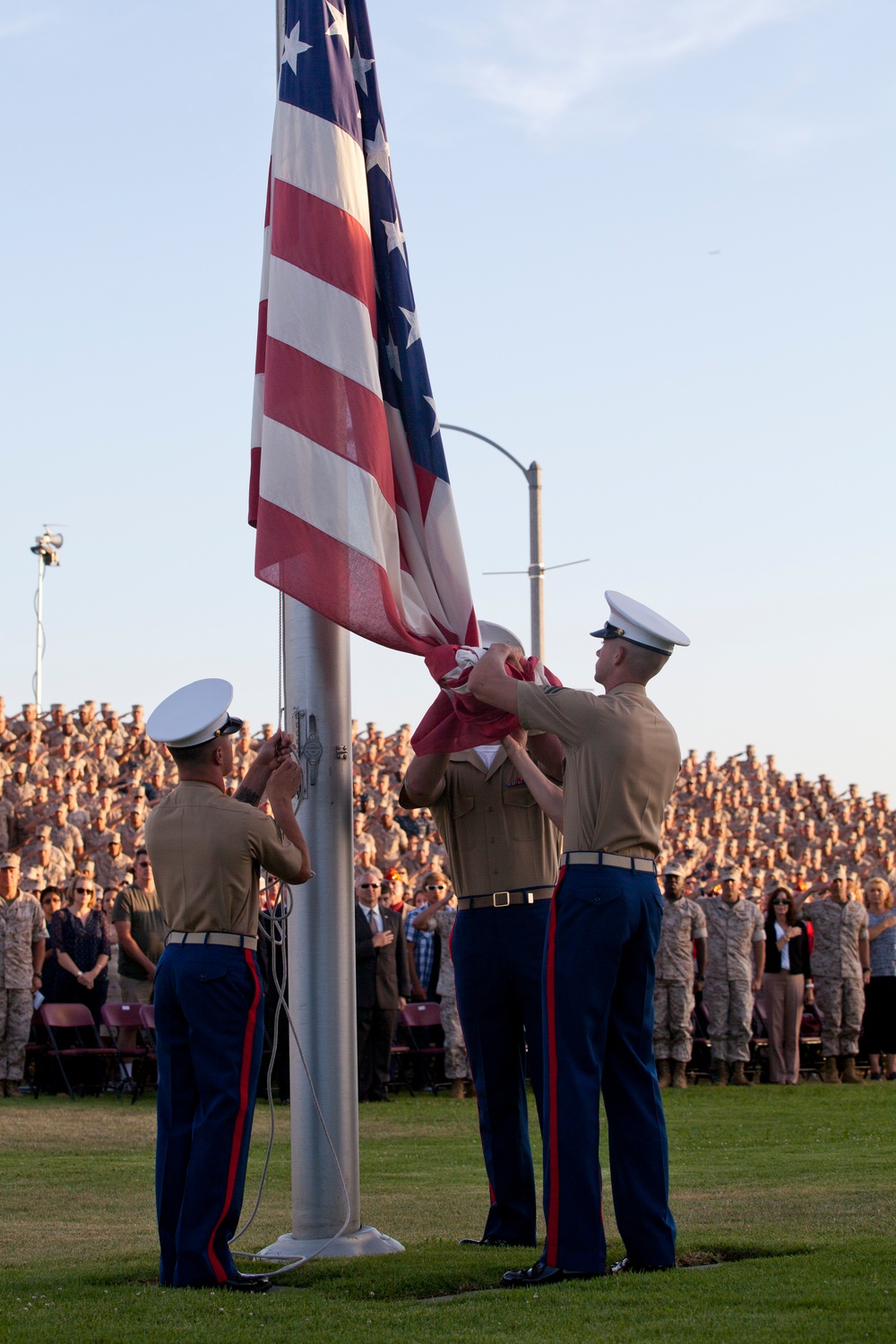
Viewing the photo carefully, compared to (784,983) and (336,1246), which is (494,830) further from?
(784,983)

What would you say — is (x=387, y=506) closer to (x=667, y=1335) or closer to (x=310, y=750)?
(x=310, y=750)

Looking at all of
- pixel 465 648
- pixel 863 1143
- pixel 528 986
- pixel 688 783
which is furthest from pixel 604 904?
pixel 688 783

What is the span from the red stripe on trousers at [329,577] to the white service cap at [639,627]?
3.10ft

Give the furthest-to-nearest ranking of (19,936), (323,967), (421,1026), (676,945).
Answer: (421,1026), (676,945), (19,936), (323,967)

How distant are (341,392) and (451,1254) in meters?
3.27

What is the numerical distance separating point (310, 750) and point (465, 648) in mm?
707

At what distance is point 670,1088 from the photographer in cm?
1566

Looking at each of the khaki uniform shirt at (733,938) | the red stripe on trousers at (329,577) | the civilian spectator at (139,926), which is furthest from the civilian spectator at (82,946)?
the red stripe on trousers at (329,577)

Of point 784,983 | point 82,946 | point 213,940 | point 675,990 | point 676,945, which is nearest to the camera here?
point 213,940

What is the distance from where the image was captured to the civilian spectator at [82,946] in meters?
15.1

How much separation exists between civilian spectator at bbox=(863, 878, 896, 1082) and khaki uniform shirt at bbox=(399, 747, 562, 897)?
452 inches

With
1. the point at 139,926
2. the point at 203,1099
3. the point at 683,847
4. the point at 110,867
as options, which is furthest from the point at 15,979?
the point at 683,847

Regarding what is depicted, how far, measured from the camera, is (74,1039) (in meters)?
15.2

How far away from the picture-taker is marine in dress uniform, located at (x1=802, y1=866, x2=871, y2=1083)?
54.8 ft
